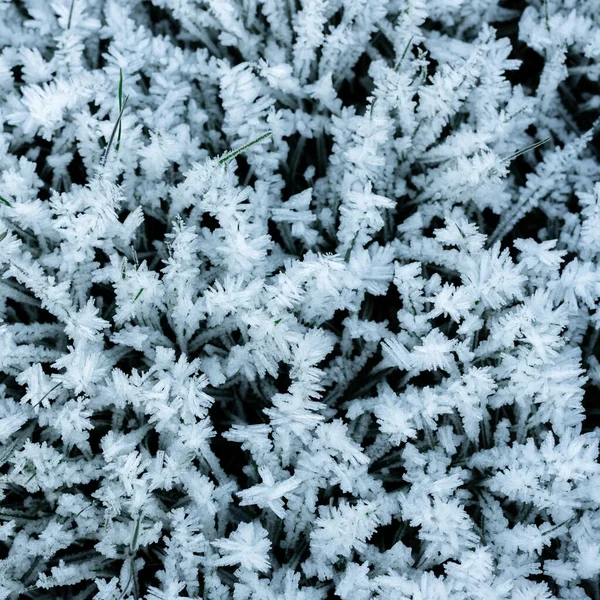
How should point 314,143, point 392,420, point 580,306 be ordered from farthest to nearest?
1. point 314,143
2. point 580,306
3. point 392,420

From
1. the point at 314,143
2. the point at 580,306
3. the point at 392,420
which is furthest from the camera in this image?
the point at 314,143

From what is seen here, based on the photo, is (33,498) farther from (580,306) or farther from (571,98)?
(571,98)

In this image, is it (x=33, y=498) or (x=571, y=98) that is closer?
(x=33, y=498)

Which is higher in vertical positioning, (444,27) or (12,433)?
(444,27)

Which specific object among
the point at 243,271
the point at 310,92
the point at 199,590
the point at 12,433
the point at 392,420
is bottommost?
the point at 199,590

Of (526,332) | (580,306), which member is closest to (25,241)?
(526,332)

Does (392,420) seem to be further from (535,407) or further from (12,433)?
(12,433)
